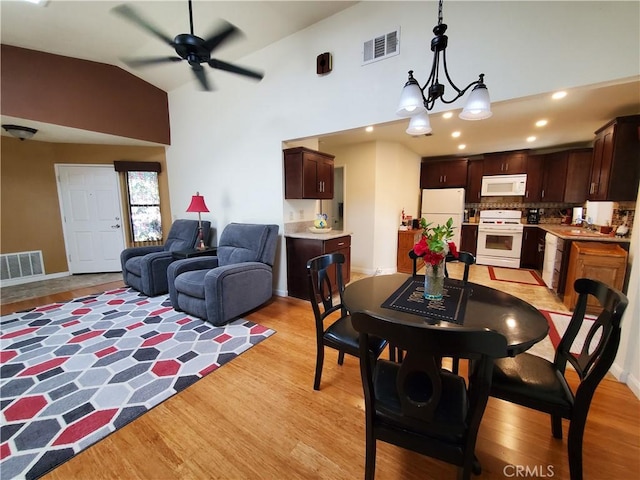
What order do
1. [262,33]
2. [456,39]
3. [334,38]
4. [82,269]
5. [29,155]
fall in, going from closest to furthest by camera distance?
[456,39] < [334,38] < [262,33] < [29,155] < [82,269]

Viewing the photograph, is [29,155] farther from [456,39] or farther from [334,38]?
[456,39]

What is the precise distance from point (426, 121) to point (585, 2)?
1367 mm

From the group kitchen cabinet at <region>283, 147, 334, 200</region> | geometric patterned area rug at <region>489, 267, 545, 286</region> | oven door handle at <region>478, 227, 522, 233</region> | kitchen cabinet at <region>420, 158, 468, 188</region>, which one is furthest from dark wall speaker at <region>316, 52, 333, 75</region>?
oven door handle at <region>478, 227, 522, 233</region>

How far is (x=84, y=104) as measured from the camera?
3840 millimetres

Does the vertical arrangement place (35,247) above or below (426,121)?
below

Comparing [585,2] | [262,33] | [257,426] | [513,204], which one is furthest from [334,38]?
[513,204]

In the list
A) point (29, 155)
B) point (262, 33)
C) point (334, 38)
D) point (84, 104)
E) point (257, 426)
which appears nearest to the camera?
point (257, 426)

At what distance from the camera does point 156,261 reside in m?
3.69

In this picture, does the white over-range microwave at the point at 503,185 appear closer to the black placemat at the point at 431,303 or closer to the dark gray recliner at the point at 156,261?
the black placemat at the point at 431,303

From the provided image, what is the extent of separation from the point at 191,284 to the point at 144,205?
11.1 feet

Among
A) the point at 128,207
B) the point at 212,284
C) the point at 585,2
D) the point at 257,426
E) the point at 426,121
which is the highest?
the point at 585,2

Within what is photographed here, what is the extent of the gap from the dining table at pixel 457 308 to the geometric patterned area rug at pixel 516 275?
3.51 metres

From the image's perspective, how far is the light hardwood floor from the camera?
1.33m

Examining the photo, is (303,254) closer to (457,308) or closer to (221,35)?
(457,308)
